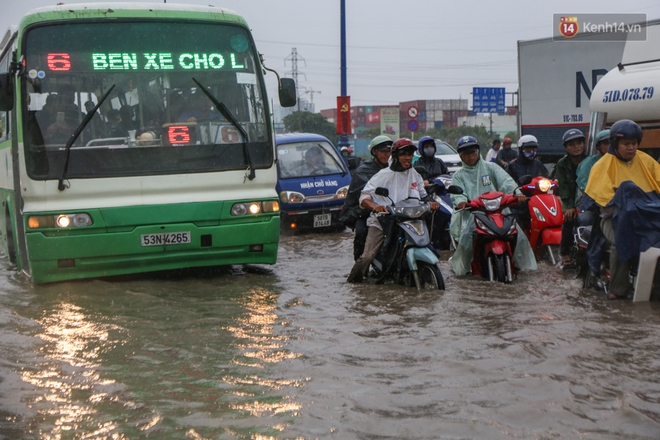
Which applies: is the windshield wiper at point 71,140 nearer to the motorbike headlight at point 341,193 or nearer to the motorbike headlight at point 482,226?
the motorbike headlight at point 482,226

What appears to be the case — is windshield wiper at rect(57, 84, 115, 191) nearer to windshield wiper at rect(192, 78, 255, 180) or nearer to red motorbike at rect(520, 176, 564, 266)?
windshield wiper at rect(192, 78, 255, 180)

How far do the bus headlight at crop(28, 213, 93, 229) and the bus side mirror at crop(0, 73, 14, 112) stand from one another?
1108 millimetres

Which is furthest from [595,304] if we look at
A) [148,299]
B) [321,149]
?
[321,149]

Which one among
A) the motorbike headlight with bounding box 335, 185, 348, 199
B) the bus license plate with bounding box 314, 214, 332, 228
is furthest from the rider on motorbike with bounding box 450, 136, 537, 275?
the motorbike headlight with bounding box 335, 185, 348, 199

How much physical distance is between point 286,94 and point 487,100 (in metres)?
57.7

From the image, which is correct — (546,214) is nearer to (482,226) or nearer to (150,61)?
(482,226)

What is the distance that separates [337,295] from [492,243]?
5.30 feet

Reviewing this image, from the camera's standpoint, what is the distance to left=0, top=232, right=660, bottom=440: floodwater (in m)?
4.39

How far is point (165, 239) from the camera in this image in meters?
8.90

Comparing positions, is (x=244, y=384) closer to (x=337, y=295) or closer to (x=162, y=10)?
(x=337, y=295)

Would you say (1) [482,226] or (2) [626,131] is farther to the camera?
(1) [482,226]

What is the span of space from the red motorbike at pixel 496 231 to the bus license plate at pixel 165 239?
2834 millimetres

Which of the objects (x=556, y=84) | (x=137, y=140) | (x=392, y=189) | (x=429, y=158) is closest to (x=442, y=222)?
(x=429, y=158)

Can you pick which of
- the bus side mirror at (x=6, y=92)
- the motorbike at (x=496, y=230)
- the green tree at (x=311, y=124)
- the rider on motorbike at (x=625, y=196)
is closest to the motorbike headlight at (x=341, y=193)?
the motorbike at (x=496, y=230)
